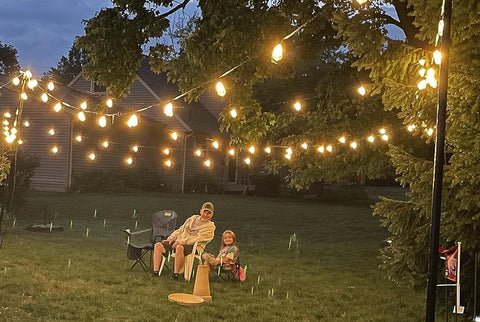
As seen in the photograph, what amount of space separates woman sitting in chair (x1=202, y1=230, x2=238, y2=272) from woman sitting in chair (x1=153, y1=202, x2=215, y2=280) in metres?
0.24

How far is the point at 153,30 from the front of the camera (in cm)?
877

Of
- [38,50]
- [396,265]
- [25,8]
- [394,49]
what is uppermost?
[25,8]

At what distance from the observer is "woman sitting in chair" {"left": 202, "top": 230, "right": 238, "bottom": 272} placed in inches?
295

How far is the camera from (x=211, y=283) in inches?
301

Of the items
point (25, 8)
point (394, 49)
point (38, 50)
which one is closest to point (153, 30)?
point (394, 49)

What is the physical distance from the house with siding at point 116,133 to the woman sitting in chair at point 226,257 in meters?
11.8

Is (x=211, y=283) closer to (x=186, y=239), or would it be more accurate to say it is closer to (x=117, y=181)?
(x=186, y=239)

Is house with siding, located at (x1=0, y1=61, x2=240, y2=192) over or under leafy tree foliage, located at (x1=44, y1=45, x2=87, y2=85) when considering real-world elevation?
under

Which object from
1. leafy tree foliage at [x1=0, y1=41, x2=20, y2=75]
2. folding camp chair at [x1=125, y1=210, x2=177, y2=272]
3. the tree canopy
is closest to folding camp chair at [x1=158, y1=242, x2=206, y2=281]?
folding camp chair at [x1=125, y1=210, x2=177, y2=272]

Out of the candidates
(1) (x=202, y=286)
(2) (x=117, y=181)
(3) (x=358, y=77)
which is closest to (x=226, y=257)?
(1) (x=202, y=286)

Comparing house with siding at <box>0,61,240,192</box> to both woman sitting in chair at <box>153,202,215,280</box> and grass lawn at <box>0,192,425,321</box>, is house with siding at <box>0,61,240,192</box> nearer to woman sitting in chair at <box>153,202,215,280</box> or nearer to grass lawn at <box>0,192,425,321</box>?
grass lawn at <box>0,192,425,321</box>

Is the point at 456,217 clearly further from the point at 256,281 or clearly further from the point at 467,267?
the point at 256,281

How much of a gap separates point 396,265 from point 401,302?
73.4 inches

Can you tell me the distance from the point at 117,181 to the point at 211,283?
15767 millimetres
